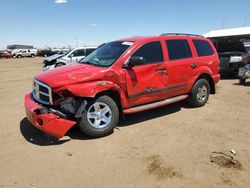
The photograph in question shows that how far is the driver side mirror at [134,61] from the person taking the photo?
18.8ft

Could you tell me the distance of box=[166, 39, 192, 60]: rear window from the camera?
673 cm

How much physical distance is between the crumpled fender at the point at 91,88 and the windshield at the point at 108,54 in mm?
509

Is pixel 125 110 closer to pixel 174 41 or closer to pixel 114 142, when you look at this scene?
pixel 114 142

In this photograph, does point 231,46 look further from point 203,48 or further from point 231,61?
point 203,48

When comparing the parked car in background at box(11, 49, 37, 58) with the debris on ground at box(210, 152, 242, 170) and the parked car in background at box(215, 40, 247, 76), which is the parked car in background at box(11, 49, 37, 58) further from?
the debris on ground at box(210, 152, 242, 170)

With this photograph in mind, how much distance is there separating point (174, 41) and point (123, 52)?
159cm

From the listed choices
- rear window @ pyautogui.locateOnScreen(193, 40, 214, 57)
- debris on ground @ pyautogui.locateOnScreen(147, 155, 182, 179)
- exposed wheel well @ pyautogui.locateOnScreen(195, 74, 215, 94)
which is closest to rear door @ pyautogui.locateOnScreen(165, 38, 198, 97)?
rear window @ pyautogui.locateOnScreen(193, 40, 214, 57)

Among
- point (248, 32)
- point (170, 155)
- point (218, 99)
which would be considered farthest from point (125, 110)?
point (248, 32)

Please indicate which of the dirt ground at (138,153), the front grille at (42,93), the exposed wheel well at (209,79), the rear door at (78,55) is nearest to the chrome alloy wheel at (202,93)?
the exposed wheel well at (209,79)

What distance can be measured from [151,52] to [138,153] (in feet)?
8.35

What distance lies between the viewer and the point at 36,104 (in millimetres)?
5445

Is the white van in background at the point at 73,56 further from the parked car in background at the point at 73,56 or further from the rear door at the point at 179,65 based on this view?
the rear door at the point at 179,65

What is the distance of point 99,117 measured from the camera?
18.0ft

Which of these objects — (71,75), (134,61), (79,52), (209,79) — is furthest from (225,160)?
(79,52)
